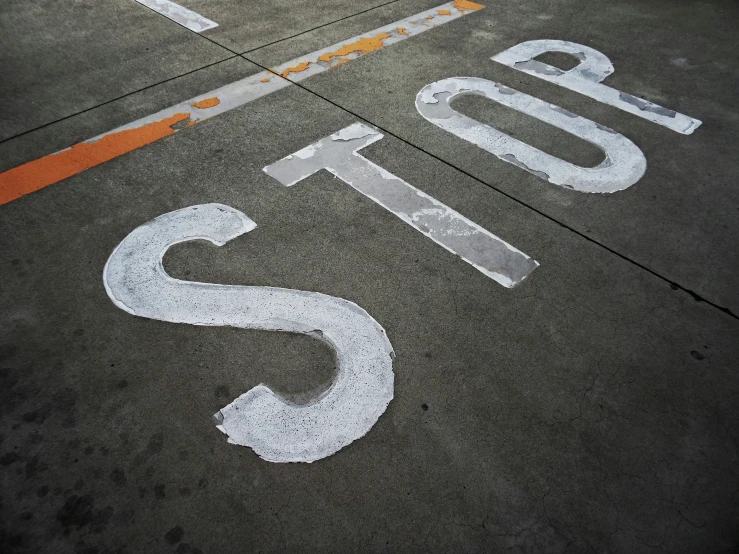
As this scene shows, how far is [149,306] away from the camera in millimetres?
2852

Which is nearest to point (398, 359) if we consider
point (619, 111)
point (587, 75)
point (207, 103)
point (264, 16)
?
point (207, 103)

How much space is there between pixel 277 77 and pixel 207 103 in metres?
0.77

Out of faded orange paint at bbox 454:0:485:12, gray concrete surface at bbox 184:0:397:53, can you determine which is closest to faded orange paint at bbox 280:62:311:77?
gray concrete surface at bbox 184:0:397:53

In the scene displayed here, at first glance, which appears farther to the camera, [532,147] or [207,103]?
[207,103]

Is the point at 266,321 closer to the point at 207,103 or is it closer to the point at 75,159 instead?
the point at 75,159

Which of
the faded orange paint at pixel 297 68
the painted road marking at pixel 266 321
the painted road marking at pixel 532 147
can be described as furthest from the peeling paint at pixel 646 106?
the painted road marking at pixel 266 321

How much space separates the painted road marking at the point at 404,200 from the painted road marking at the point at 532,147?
728mm

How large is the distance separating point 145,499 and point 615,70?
5439 millimetres

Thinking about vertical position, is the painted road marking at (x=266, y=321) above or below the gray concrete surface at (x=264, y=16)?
below

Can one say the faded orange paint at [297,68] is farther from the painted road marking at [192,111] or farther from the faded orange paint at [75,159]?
the faded orange paint at [75,159]

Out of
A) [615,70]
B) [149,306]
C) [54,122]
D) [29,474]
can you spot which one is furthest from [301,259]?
[615,70]

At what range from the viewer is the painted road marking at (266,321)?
235 centimetres

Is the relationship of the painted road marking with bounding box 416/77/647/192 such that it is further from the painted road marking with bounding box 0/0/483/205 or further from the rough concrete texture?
the painted road marking with bounding box 0/0/483/205

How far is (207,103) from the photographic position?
14.7 ft
